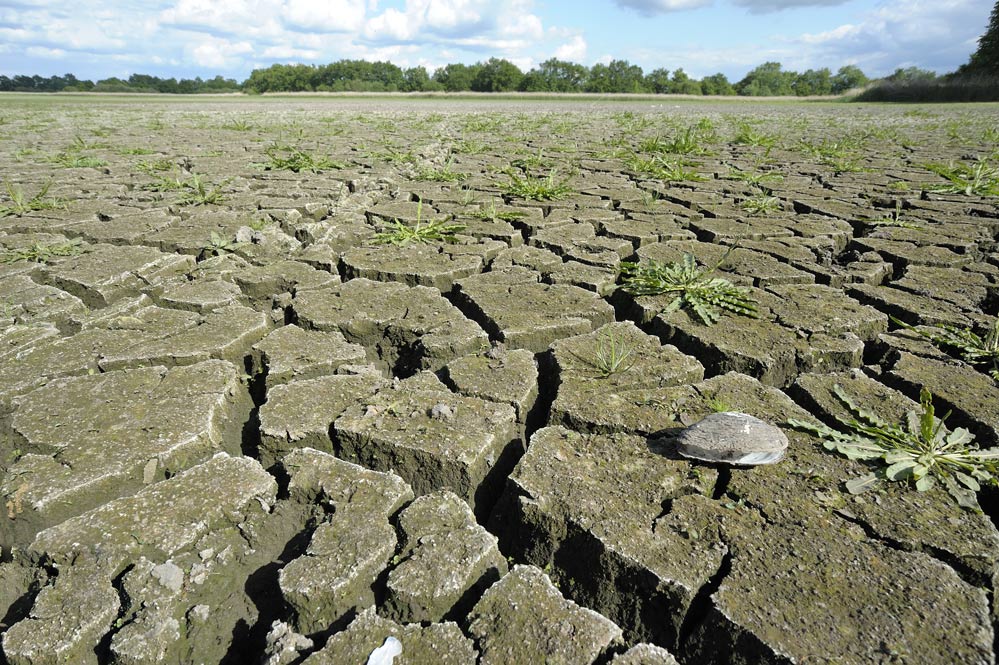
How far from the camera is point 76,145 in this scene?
6.94 metres

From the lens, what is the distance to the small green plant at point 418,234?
322 cm

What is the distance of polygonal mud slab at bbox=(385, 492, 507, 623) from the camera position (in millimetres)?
1101

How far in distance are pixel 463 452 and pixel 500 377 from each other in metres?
0.40

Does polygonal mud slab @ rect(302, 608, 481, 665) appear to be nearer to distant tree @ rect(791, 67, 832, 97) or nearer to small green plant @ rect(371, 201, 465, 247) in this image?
small green plant @ rect(371, 201, 465, 247)

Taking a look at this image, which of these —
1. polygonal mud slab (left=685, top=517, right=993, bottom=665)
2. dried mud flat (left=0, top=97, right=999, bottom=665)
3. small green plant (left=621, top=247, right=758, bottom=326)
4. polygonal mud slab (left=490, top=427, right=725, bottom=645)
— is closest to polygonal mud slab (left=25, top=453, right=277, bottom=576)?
dried mud flat (left=0, top=97, right=999, bottom=665)

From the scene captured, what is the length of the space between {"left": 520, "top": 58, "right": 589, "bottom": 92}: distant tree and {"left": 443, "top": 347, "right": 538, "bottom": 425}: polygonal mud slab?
50498 mm

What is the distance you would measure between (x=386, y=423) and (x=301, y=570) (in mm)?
504

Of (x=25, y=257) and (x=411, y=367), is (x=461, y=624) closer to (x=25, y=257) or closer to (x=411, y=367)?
(x=411, y=367)

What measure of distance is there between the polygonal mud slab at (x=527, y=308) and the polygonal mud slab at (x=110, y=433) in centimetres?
96

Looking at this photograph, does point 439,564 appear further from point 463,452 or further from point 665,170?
point 665,170

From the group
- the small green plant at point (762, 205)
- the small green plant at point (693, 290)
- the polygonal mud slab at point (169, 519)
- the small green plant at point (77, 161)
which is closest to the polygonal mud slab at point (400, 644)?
the polygonal mud slab at point (169, 519)

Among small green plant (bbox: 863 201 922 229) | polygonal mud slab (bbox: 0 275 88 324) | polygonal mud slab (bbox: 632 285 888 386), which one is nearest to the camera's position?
polygonal mud slab (bbox: 632 285 888 386)

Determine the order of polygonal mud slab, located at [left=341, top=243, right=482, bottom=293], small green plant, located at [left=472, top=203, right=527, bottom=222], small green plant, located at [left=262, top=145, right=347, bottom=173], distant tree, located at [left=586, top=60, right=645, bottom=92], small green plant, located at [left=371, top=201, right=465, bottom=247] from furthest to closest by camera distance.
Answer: distant tree, located at [left=586, top=60, right=645, bottom=92]
small green plant, located at [left=262, top=145, right=347, bottom=173]
small green plant, located at [left=472, top=203, right=527, bottom=222]
small green plant, located at [left=371, top=201, right=465, bottom=247]
polygonal mud slab, located at [left=341, top=243, right=482, bottom=293]

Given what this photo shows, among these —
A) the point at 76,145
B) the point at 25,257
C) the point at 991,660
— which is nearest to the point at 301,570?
the point at 991,660
